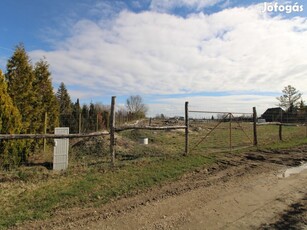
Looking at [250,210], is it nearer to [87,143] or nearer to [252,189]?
[252,189]

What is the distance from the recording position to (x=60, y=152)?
8375mm

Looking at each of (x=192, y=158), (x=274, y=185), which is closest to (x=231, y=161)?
(x=192, y=158)

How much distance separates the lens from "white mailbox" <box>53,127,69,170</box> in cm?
820

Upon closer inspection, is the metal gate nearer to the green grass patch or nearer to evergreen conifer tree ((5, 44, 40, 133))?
the green grass patch

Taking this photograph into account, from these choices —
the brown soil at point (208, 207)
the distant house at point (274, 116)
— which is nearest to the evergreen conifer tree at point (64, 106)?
the brown soil at point (208, 207)

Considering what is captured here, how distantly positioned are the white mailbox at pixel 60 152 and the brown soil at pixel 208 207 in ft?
11.7

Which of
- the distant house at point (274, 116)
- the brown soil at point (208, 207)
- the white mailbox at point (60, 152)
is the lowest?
the brown soil at point (208, 207)

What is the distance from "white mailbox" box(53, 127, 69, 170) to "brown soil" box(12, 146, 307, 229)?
3.58m

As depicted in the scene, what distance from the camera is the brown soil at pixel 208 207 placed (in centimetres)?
429

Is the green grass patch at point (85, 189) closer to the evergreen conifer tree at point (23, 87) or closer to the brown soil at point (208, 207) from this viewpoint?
the brown soil at point (208, 207)

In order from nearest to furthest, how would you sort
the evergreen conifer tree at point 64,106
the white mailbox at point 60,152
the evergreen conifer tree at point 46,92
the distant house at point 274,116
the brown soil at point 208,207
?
the brown soil at point 208,207, the white mailbox at point 60,152, the evergreen conifer tree at point 46,92, the evergreen conifer tree at point 64,106, the distant house at point 274,116

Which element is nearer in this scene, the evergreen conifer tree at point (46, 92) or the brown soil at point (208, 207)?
the brown soil at point (208, 207)

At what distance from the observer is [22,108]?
11.9 meters

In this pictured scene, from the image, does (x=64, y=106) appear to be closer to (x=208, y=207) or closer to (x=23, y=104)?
(x=23, y=104)
